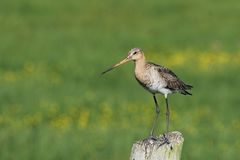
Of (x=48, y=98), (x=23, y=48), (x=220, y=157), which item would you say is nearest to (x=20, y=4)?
(x=23, y=48)

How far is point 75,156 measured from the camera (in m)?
11.8

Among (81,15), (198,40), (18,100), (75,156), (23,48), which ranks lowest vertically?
(75,156)

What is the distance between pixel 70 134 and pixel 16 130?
3.09 feet

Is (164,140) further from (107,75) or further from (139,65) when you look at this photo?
(107,75)

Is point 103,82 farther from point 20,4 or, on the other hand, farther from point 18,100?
point 20,4

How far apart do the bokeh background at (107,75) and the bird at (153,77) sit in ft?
14.8

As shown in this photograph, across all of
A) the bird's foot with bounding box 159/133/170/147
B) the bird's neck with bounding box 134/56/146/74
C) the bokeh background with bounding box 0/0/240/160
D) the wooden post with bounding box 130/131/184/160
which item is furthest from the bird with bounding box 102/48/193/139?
the bokeh background with bounding box 0/0/240/160

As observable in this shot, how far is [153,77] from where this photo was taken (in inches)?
277

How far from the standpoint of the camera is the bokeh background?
1277cm

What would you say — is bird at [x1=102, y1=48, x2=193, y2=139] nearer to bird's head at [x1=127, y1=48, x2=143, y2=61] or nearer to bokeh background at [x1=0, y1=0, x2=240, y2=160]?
bird's head at [x1=127, y1=48, x2=143, y2=61]

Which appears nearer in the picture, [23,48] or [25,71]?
[25,71]

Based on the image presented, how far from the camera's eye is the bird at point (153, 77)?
6.75 metres

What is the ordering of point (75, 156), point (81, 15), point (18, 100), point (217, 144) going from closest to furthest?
point (75, 156)
point (217, 144)
point (18, 100)
point (81, 15)

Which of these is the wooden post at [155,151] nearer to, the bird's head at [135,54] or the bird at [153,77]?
the bird at [153,77]
